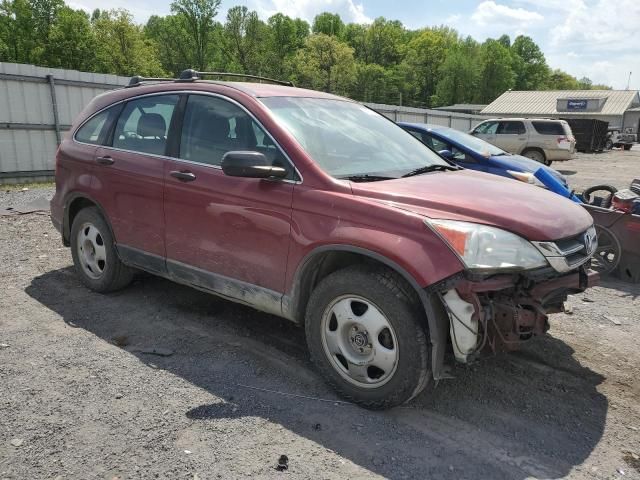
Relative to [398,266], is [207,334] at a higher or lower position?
lower

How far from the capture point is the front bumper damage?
9.05 feet

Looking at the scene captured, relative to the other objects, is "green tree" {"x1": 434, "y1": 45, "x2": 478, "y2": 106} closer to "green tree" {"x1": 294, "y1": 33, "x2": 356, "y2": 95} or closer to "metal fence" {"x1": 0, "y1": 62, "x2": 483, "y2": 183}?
"green tree" {"x1": 294, "y1": 33, "x2": 356, "y2": 95}

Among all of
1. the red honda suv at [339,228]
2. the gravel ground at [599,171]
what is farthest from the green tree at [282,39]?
the red honda suv at [339,228]

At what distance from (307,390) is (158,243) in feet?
5.93

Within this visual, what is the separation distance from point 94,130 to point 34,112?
28.9 ft

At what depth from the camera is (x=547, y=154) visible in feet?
63.5

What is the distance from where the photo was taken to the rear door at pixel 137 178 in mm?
4207

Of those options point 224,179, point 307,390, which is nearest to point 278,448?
point 307,390

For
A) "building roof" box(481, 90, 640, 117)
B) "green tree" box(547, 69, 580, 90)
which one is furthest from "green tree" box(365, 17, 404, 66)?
"green tree" box(547, 69, 580, 90)

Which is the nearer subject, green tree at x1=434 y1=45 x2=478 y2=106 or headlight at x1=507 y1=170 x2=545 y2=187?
headlight at x1=507 y1=170 x2=545 y2=187

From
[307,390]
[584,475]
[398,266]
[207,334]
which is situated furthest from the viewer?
[207,334]

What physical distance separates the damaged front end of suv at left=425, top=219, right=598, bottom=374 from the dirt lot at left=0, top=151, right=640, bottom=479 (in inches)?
19.8

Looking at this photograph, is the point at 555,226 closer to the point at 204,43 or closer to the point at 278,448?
the point at 278,448

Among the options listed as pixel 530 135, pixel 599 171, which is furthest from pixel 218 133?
pixel 599 171
